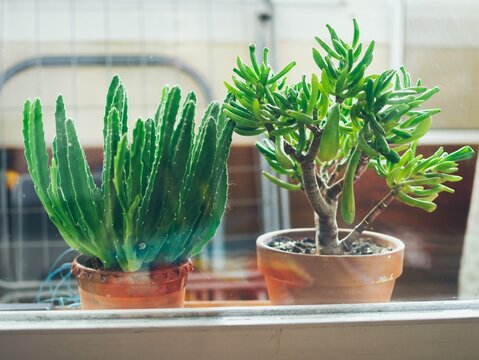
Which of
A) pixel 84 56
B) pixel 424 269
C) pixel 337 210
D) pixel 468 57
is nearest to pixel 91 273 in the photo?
pixel 337 210

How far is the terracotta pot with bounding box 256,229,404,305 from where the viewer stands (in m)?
0.48

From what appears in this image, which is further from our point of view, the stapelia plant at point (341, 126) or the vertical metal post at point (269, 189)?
the vertical metal post at point (269, 189)

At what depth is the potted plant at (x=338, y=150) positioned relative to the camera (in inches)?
17.4

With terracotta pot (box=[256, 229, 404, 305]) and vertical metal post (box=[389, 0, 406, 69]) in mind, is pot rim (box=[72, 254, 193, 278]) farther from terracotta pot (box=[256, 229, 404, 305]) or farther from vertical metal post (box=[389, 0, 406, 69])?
vertical metal post (box=[389, 0, 406, 69])

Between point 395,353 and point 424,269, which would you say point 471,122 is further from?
point 395,353

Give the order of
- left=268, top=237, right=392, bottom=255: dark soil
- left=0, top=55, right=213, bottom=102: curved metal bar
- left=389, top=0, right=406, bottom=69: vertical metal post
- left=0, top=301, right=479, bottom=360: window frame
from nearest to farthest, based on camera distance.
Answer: left=0, top=301, right=479, bottom=360: window frame < left=268, top=237, right=392, bottom=255: dark soil < left=389, top=0, right=406, bottom=69: vertical metal post < left=0, top=55, right=213, bottom=102: curved metal bar

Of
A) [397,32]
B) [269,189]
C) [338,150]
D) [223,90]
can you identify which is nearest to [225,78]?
[223,90]

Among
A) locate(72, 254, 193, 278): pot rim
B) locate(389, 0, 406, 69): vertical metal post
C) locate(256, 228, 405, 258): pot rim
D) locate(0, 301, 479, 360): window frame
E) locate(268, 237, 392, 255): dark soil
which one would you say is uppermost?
locate(389, 0, 406, 69): vertical metal post

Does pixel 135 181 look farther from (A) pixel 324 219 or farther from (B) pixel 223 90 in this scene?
(B) pixel 223 90

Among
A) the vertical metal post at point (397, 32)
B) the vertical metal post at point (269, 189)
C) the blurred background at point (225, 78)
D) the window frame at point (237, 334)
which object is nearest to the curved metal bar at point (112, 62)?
the blurred background at point (225, 78)

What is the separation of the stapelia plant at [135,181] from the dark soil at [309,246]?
0.36ft

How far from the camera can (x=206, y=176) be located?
0.47 m

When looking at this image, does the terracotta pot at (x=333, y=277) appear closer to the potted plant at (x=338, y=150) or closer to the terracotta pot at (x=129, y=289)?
the potted plant at (x=338, y=150)

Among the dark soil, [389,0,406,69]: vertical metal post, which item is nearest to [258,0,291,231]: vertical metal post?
[389,0,406,69]: vertical metal post
